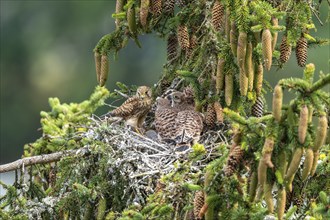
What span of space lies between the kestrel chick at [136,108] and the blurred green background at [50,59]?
778 inches

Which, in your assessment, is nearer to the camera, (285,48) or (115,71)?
(285,48)

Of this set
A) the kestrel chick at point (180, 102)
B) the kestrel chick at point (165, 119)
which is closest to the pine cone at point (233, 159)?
the kestrel chick at point (165, 119)

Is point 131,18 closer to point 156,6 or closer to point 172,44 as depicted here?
point 156,6

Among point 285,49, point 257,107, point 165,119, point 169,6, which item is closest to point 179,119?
point 165,119

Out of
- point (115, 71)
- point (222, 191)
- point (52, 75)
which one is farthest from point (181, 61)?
point (52, 75)

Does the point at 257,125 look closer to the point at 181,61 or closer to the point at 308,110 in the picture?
the point at 308,110

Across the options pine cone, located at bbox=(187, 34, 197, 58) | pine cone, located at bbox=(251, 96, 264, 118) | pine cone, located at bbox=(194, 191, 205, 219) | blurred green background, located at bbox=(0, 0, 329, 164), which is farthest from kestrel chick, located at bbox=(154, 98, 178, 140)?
blurred green background, located at bbox=(0, 0, 329, 164)

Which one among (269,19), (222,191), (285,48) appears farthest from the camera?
(285,48)

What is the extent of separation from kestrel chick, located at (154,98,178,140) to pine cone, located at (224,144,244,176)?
91.7 inches

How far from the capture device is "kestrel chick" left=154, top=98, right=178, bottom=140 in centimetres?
791

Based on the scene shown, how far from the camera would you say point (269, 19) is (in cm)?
616

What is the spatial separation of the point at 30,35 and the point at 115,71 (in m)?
5.20

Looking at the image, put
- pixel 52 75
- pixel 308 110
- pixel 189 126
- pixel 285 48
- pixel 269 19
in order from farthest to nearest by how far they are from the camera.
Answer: pixel 52 75
pixel 189 126
pixel 285 48
pixel 269 19
pixel 308 110

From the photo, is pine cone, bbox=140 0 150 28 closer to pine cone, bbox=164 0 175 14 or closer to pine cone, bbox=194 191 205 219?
pine cone, bbox=164 0 175 14
